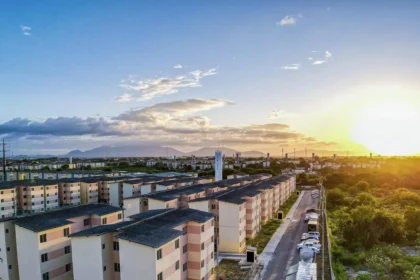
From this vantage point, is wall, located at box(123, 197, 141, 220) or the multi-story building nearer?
the multi-story building

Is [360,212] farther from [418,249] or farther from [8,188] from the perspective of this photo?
[8,188]

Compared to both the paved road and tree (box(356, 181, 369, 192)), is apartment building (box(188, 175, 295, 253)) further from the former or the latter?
tree (box(356, 181, 369, 192))

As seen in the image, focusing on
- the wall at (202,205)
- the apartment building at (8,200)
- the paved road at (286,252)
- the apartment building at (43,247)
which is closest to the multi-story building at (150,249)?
the apartment building at (43,247)

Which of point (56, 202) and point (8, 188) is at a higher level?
point (8, 188)

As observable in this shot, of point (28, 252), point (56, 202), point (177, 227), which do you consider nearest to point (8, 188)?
point (56, 202)

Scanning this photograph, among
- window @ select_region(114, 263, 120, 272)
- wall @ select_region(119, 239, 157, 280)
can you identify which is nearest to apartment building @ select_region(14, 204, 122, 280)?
window @ select_region(114, 263, 120, 272)

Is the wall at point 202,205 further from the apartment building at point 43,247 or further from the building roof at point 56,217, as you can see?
the apartment building at point 43,247
